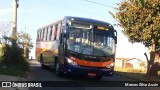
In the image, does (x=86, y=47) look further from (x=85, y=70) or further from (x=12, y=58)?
(x=12, y=58)

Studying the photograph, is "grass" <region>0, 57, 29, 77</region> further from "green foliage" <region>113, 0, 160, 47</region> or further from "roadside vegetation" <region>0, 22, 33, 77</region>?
"green foliage" <region>113, 0, 160, 47</region>

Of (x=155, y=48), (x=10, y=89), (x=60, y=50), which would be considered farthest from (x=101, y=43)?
(x=155, y=48)

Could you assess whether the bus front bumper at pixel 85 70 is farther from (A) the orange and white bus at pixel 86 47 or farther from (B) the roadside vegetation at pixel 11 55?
(B) the roadside vegetation at pixel 11 55

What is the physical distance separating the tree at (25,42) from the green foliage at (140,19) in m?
6.96

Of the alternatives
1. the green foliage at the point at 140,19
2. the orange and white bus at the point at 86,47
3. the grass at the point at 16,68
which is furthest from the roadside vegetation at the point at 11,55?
the green foliage at the point at 140,19

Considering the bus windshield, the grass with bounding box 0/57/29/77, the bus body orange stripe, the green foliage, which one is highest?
the green foliage

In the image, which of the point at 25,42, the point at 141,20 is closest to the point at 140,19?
the point at 141,20

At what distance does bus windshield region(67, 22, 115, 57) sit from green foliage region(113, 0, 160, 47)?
721 cm

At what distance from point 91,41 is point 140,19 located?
865 centimetres

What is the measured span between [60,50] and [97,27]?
2.43 m

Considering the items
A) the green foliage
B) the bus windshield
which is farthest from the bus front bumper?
the green foliage

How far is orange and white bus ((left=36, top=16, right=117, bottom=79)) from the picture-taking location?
1983 cm

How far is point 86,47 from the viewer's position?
20062mm

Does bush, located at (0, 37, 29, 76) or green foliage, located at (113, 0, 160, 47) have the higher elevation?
green foliage, located at (113, 0, 160, 47)
